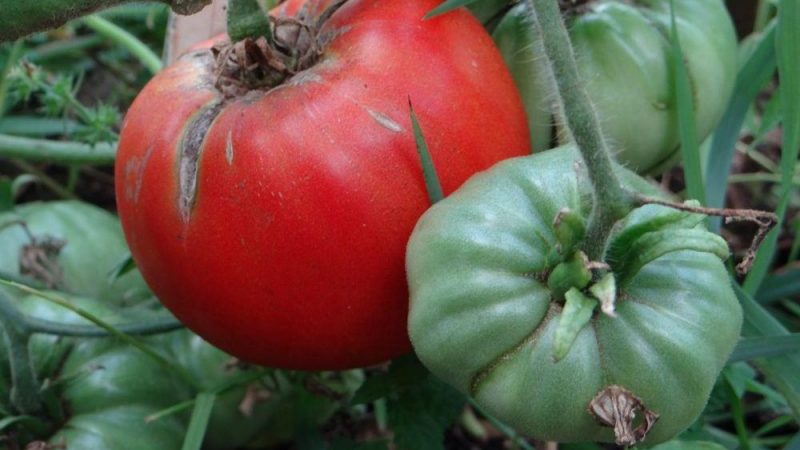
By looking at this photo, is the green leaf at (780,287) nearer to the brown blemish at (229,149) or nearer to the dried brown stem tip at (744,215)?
the dried brown stem tip at (744,215)

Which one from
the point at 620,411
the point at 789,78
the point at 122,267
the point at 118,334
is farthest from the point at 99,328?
the point at 789,78

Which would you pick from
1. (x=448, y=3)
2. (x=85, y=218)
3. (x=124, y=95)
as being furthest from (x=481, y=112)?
(x=124, y=95)

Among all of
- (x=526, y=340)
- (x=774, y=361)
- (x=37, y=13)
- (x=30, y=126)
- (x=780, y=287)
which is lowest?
(x=780, y=287)

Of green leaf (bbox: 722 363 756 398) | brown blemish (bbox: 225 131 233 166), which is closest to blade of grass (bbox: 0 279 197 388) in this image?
brown blemish (bbox: 225 131 233 166)

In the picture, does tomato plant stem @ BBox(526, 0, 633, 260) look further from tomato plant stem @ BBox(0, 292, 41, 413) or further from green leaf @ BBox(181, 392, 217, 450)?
tomato plant stem @ BBox(0, 292, 41, 413)

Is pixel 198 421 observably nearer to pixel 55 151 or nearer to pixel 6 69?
pixel 55 151

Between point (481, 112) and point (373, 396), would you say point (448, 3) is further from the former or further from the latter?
point (373, 396)
